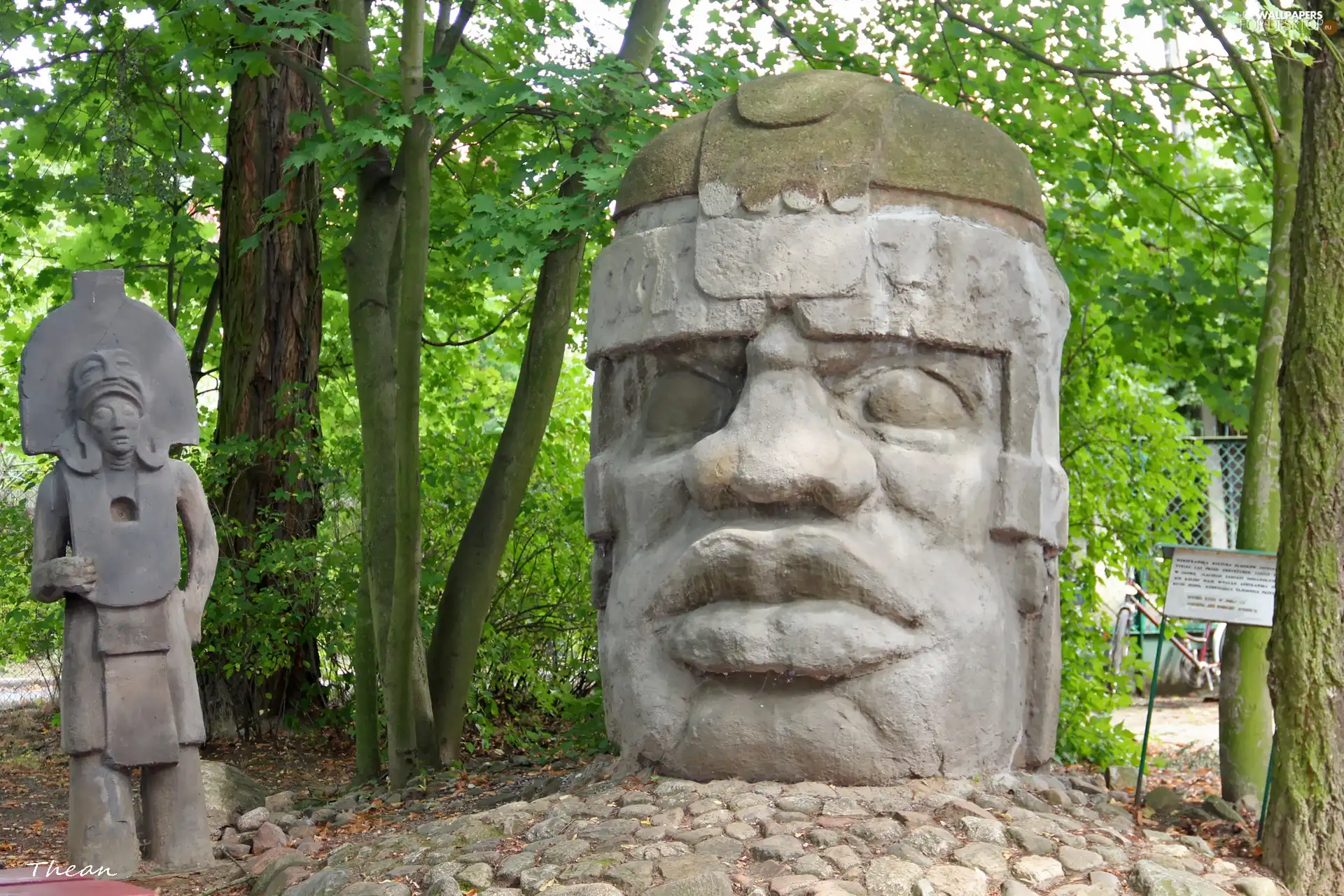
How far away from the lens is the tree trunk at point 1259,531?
5465mm

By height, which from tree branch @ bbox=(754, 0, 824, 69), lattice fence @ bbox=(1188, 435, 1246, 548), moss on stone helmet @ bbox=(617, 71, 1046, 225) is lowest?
lattice fence @ bbox=(1188, 435, 1246, 548)

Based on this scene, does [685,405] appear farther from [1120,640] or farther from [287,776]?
[1120,640]

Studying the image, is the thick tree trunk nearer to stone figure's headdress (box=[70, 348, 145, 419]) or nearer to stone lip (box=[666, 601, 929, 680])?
stone figure's headdress (box=[70, 348, 145, 419])

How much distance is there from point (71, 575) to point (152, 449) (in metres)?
0.57

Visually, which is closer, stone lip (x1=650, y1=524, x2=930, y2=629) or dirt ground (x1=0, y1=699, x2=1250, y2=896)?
stone lip (x1=650, y1=524, x2=930, y2=629)

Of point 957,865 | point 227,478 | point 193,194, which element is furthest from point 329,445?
point 957,865

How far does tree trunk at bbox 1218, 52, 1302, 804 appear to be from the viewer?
546cm

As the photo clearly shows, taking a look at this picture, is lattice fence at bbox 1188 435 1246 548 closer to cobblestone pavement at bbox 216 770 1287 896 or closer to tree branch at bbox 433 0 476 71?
tree branch at bbox 433 0 476 71

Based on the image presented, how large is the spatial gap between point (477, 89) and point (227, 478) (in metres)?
4.47

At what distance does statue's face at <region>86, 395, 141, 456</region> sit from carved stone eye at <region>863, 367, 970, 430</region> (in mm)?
2803

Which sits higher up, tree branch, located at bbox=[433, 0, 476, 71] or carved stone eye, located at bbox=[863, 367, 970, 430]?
tree branch, located at bbox=[433, 0, 476, 71]

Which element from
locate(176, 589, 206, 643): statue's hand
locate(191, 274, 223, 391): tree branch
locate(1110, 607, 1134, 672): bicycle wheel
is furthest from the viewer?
locate(191, 274, 223, 391): tree branch

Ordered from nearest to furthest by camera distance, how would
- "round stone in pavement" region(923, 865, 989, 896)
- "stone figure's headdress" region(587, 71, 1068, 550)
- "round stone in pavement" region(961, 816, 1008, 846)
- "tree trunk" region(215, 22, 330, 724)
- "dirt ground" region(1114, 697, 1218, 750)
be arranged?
1. "round stone in pavement" region(923, 865, 989, 896)
2. "round stone in pavement" region(961, 816, 1008, 846)
3. "stone figure's headdress" region(587, 71, 1068, 550)
4. "tree trunk" region(215, 22, 330, 724)
5. "dirt ground" region(1114, 697, 1218, 750)

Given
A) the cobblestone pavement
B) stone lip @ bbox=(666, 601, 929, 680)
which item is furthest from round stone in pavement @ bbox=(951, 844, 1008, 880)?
stone lip @ bbox=(666, 601, 929, 680)
